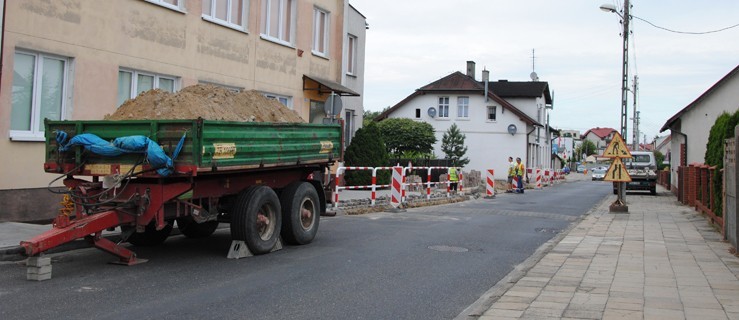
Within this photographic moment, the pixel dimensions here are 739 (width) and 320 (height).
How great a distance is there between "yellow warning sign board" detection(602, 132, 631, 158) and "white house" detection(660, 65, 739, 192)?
449 cm

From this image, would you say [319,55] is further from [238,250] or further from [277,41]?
[238,250]

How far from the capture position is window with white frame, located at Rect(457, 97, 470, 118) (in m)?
50.1

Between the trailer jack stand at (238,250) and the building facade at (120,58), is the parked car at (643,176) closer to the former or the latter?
the building facade at (120,58)

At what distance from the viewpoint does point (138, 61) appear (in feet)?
44.5

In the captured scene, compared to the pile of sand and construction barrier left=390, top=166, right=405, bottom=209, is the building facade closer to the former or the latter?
the pile of sand

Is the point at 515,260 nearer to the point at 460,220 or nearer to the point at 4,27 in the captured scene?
the point at 460,220

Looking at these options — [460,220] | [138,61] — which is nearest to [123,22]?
[138,61]

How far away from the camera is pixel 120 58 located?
42.9ft

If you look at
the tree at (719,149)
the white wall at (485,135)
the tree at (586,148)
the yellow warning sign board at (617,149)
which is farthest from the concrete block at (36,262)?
the tree at (586,148)

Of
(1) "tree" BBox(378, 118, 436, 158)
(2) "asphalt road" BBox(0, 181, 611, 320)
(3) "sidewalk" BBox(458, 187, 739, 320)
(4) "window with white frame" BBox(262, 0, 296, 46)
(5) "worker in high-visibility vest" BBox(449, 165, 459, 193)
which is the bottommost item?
(2) "asphalt road" BBox(0, 181, 611, 320)

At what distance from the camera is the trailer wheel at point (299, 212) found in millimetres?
9695

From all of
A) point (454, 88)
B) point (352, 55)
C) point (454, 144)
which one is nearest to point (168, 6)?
point (352, 55)

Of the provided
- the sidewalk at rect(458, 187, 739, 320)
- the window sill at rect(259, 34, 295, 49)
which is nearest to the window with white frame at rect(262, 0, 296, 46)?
the window sill at rect(259, 34, 295, 49)

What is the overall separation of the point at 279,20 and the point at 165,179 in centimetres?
1177
